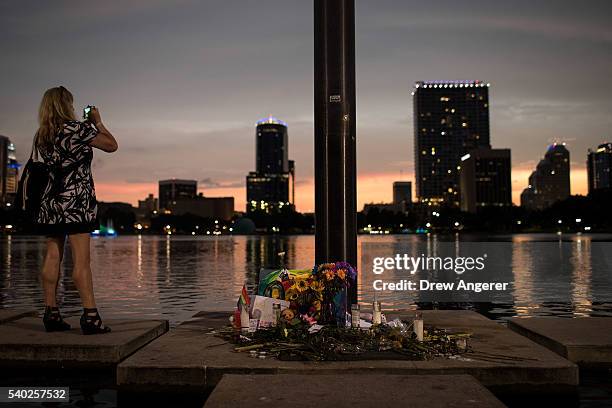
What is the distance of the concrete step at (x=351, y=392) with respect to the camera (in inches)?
221

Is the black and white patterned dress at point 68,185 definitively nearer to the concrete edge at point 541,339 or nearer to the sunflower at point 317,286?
the sunflower at point 317,286

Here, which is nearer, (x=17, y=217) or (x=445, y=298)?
(x=17, y=217)

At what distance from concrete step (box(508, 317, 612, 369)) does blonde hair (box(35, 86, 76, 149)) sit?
6632 mm

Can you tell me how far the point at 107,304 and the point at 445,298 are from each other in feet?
28.3

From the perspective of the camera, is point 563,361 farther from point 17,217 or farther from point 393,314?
point 17,217

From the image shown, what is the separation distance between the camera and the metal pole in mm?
10328

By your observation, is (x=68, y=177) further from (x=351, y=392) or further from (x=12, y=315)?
(x=351, y=392)

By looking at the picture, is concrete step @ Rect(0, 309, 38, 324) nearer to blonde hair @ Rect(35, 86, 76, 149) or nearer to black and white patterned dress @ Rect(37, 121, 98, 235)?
black and white patterned dress @ Rect(37, 121, 98, 235)

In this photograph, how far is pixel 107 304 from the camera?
53.1 ft

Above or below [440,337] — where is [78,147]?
above

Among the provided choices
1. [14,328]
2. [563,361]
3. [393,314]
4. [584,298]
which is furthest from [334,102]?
[584,298]

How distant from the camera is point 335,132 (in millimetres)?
10328

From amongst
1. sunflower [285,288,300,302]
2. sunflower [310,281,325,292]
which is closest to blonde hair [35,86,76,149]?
sunflower [285,288,300,302]

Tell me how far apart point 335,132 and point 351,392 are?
513 centimetres
